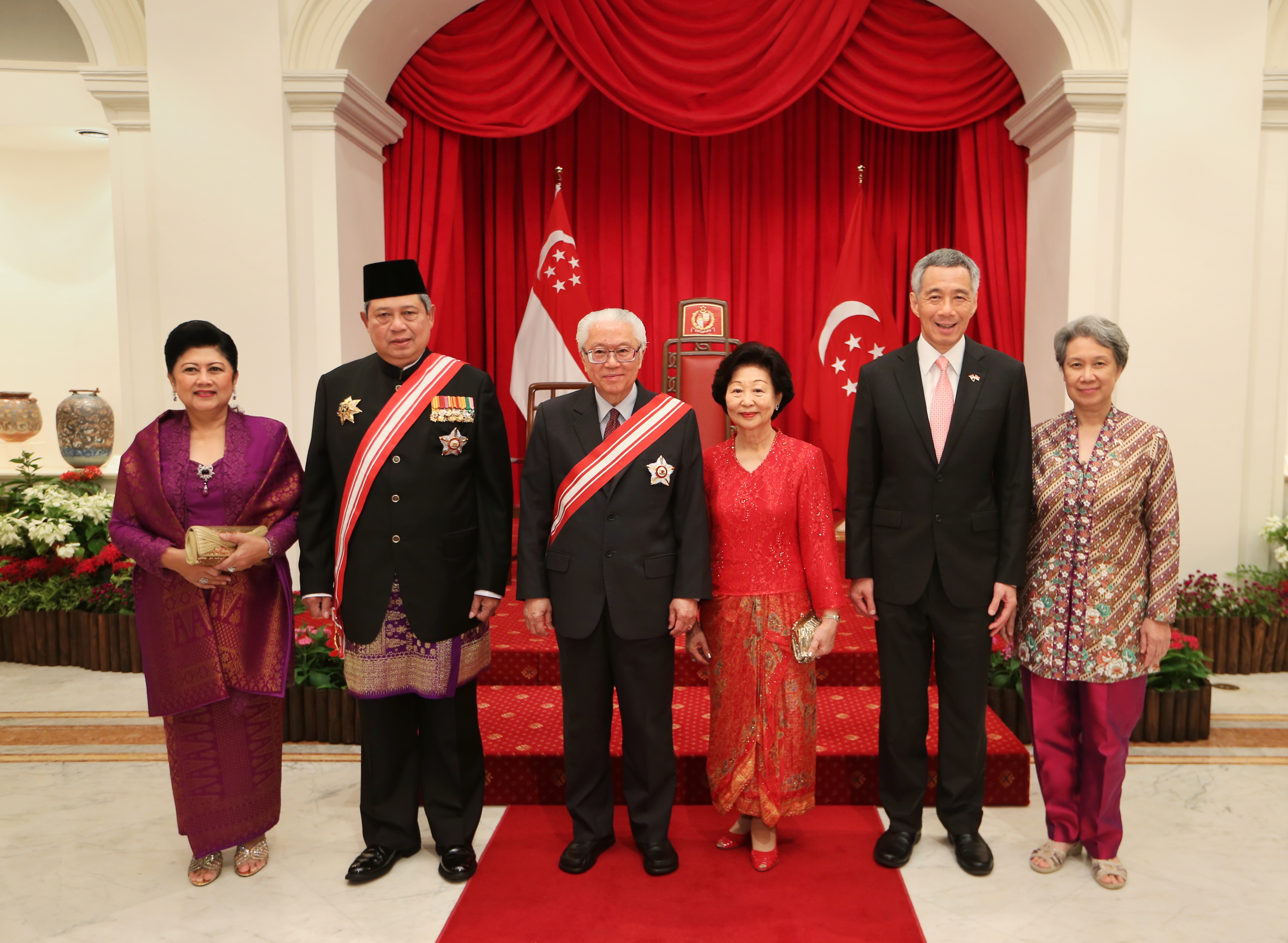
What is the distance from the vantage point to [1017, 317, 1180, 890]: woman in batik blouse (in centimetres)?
226

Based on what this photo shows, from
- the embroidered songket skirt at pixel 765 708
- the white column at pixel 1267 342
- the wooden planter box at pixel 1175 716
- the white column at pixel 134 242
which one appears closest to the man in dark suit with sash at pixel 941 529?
the embroidered songket skirt at pixel 765 708

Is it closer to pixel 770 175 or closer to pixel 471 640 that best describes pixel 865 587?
pixel 471 640

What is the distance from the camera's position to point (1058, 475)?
7.55 ft

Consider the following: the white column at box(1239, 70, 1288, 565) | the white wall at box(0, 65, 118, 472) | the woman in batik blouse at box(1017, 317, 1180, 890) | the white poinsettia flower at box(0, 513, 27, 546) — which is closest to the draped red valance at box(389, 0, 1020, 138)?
the white column at box(1239, 70, 1288, 565)

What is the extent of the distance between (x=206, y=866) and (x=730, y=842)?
4.73 feet

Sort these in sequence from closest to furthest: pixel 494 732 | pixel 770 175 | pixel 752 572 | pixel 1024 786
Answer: pixel 752 572
pixel 1024 786
pixel 494 732
pixel 770 175

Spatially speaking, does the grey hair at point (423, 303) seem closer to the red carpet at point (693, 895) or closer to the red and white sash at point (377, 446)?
the red and white sash at point (377, 446)

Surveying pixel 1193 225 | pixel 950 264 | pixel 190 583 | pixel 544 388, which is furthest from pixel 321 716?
pixel 1193 225

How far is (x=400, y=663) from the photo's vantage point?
2287 millimetres

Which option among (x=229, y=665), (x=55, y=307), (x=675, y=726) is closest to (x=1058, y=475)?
(x=675, y=726)

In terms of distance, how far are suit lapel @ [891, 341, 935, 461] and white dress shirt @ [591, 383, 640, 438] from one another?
702mm

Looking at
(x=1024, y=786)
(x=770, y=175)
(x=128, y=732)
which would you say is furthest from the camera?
(x=770, y=175)

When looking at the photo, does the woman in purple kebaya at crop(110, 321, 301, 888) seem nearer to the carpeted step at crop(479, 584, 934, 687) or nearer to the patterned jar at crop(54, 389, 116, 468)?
the carpeted step at crop(479, 584, 934, 687)

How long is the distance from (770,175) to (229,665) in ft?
13.7
